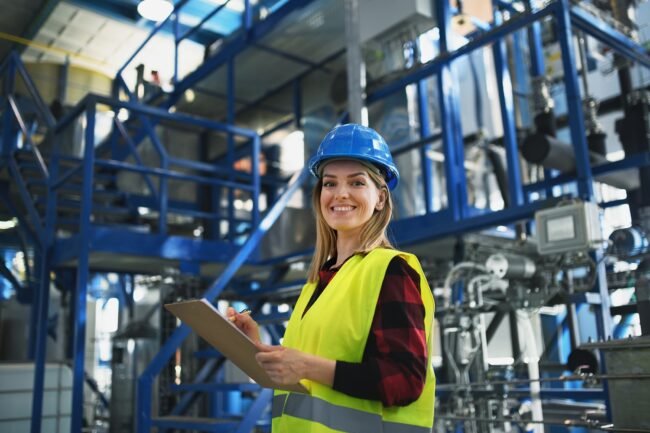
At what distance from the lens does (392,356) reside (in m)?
1.35

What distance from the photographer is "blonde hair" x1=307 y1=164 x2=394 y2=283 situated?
66.0 inches

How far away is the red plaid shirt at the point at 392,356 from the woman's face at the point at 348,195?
0.26 meters

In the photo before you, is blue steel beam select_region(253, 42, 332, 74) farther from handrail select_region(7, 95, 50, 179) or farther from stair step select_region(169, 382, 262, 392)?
stair step select_region(169, 382, 262, 392)

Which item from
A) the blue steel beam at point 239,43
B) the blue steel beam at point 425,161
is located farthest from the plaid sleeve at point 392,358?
the blue steel beam at point 239,43

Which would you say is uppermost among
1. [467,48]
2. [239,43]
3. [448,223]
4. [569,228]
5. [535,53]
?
[239,43]

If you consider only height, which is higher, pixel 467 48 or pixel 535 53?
pixel 535 53

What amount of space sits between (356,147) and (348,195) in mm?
131

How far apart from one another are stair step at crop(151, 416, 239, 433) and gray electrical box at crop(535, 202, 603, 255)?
7.44ft

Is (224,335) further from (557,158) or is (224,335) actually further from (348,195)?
(557,158)

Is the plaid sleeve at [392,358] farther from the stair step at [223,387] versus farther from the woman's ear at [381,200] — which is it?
the stair step at [223,387]

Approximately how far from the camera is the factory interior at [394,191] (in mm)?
4082

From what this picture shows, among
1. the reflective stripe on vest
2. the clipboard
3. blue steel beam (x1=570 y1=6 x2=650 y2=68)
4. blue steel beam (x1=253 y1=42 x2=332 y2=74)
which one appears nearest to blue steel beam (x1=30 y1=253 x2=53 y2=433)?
blue steel beam (x1=253 y1=42 x2=332 y2=74)

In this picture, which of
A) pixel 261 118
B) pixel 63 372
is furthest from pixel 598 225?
pixel 261 118

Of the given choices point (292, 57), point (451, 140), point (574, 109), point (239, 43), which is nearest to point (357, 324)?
point (574, 109)
